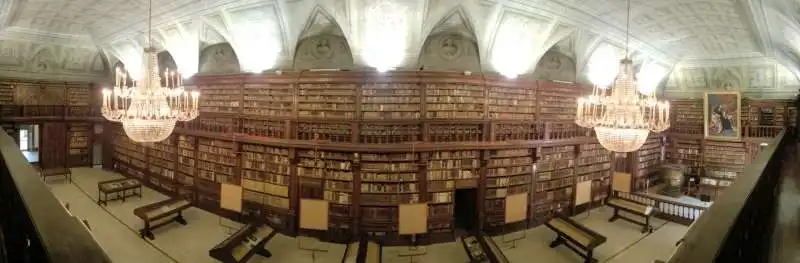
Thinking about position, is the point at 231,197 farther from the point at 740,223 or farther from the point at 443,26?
the point at 740,223

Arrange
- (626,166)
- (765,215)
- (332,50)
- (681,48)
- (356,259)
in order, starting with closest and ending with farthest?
(765,215) → (356,259) → (332,50) → (681,48) → (626,166)

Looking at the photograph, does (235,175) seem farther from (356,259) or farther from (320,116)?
(356,259)

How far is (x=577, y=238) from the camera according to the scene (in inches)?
320

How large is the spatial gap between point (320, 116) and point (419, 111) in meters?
2.59

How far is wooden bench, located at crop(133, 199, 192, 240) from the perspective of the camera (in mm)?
8766

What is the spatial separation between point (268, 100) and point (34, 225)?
8599 millimetres

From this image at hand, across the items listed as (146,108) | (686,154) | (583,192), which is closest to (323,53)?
(146,108)

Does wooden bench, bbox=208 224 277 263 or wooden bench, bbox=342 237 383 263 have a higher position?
wooden bench, bbox=208 224 277 263

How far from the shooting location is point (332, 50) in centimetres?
958

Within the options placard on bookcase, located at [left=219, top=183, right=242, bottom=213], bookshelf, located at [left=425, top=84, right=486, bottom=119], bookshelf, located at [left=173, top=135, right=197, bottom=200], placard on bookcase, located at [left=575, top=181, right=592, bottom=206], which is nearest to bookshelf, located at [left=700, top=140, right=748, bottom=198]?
placard on bookcase, located at [left=575, top=181, right=592, bottom=206]

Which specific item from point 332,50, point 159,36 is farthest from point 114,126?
point 332,50

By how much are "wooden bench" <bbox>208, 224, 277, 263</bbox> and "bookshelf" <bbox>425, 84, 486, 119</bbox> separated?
195 inches

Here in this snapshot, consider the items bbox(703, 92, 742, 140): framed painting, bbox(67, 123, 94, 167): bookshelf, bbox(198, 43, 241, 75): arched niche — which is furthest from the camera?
bbox(67, 123, 94, 167): bookshelf

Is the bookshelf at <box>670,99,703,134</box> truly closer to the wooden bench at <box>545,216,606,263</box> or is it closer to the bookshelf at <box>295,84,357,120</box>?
the wooden bench at <box>545,216,606,263</box>
